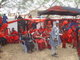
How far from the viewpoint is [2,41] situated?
45.2ft

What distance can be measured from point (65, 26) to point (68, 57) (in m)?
4.10

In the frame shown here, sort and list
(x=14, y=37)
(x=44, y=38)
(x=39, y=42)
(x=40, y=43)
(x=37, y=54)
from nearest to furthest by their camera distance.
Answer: (x=37, y=54) → (x=39, y=42) → (x=40, y=43) → (x=44, y=38) → (x=14, y=37)

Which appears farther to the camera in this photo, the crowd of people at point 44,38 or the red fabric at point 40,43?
the red fabric at point 40,43

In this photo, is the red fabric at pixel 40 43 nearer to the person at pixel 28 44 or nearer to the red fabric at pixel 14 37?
the person at pixel 28 44

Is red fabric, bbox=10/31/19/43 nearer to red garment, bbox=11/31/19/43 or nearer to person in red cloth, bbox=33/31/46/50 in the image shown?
red garment, bbox=11/31/19/43

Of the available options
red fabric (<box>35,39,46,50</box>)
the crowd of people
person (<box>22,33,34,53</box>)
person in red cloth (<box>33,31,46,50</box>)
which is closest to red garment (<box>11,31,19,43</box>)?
the crowd of people

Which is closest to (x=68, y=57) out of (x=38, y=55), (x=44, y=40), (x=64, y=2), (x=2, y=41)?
(x=38, y=55)

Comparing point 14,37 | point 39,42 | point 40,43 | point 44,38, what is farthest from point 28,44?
point 14,37

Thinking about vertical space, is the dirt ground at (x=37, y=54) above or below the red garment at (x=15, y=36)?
below

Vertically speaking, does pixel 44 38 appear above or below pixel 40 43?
above

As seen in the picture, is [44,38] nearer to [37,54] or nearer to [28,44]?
[28,44]

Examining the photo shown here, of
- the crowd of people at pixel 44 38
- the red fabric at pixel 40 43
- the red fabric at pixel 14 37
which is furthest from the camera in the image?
the red fabric at pixel 14 37

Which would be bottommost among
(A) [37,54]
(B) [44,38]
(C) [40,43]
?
(A) [37,54]

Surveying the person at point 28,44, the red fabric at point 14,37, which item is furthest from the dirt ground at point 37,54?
the red fabric at point 14,37
